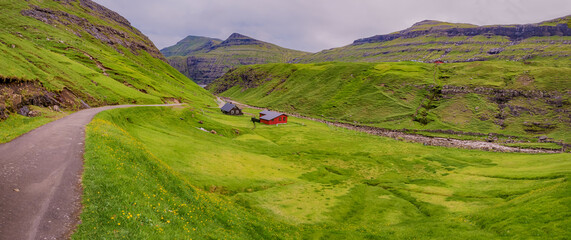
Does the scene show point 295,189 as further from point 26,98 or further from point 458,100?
point 458,100

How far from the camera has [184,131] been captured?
68.8m

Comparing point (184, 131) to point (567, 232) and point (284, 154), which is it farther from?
point (567, 232)

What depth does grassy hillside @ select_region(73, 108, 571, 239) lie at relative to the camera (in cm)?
1966

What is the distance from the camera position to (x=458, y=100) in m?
146

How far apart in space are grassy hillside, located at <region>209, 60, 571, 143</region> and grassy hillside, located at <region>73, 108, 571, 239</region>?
54481 mm

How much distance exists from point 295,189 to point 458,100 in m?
141

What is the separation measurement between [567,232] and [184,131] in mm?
69574

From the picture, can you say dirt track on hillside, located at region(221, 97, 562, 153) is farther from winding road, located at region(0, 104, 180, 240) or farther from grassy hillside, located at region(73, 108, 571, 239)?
winding road, located at region(0, 104, 180, 240)

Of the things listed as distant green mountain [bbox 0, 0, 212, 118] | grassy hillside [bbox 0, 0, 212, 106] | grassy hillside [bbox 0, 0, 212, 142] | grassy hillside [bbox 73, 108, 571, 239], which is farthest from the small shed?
grassy hillside [bbox 73, 108, 571, 239]

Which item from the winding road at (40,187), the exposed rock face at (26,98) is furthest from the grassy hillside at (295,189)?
the exposed rock face at (26,98)

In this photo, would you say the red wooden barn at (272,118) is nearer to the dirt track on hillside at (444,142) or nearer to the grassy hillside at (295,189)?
the grassy hillside at (295,189)

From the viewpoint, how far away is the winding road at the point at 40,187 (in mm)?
13609

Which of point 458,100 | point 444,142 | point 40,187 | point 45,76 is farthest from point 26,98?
point 458,100

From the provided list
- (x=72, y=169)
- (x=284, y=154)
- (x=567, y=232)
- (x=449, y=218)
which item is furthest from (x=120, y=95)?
(x=567, y=232)
